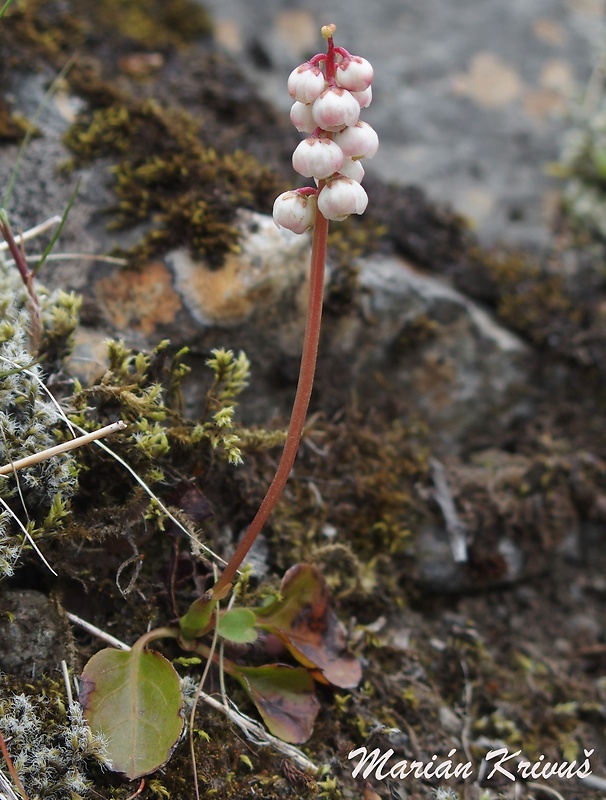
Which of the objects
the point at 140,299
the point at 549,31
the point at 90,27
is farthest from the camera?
the point at 549,31

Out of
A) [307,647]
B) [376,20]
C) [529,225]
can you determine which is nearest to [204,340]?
[307,647]

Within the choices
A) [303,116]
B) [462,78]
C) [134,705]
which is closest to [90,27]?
[462,78]

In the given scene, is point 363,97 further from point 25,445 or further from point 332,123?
point 25,445

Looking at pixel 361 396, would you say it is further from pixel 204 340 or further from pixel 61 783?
pixel 61 783

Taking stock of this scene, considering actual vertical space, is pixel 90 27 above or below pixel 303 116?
above

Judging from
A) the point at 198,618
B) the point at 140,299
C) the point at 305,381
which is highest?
the point at 140,299

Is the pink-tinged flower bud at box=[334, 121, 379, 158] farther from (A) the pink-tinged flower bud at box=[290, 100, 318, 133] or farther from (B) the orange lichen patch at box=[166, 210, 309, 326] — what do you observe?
(B) the orange lichen patch at box=[166, 210, 309, 326]

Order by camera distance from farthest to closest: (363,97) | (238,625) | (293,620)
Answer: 1. (293,620)
2. (238,625)
3. (363,97)
